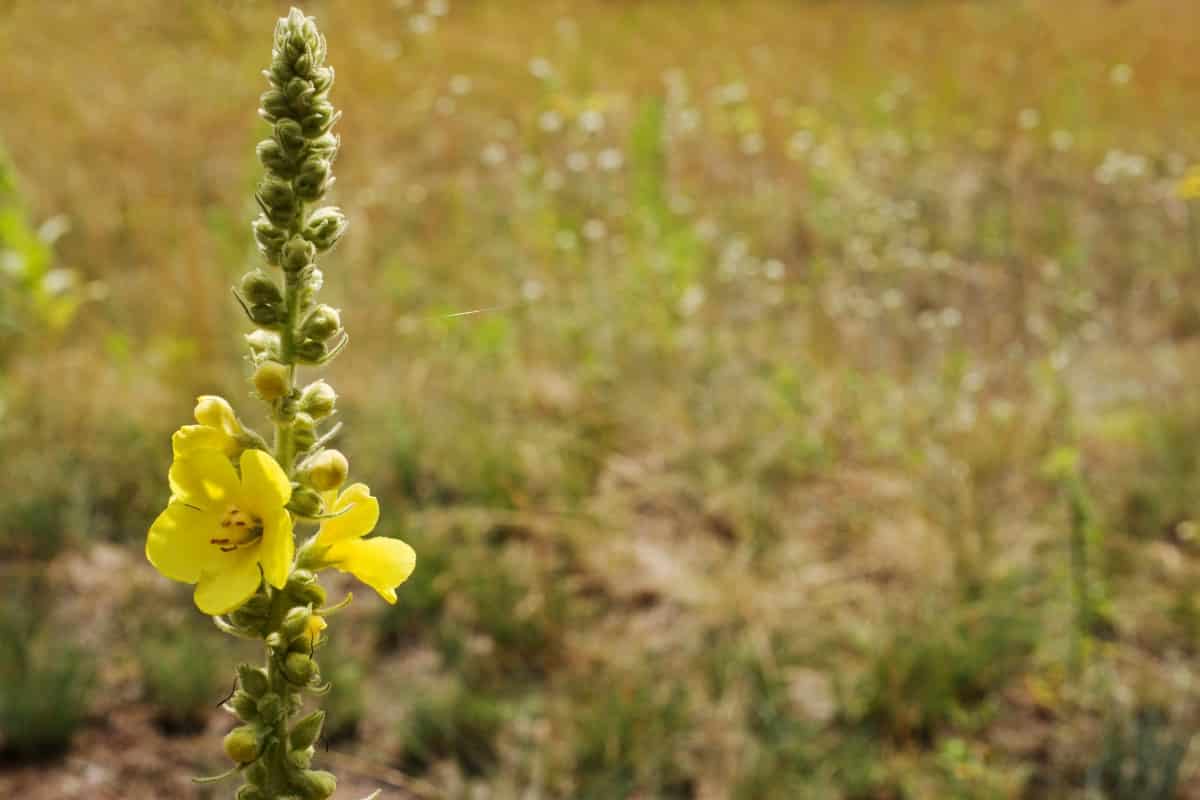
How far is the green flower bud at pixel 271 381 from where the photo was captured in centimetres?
92

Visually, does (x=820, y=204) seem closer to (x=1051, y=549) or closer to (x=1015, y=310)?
(x=1015, y=310)

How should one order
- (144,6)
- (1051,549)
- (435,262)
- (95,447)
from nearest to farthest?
(1051,549) < (95,447) < (435,262) < (144,6)

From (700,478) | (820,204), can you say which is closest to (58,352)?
(700,478)

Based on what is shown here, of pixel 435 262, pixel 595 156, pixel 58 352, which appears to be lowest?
pixel 58 352

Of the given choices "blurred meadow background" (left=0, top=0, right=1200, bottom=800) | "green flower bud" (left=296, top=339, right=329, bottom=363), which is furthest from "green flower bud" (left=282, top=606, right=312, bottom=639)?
"blurred meadow background" (left=0, top=0, right=1200, bottom=800)

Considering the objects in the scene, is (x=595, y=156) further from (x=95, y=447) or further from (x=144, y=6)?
(x=144, y=6)

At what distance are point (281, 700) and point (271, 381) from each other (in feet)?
0.97

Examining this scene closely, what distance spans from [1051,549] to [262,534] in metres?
2.89

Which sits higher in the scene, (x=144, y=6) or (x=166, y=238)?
(x=144, y=6)

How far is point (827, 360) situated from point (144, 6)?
21.1 ft

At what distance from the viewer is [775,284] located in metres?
4.99

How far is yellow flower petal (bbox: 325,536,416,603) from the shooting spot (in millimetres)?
941

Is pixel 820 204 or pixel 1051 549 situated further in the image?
pixel 820 204

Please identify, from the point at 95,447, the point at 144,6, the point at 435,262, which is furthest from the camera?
the point at 144,6
